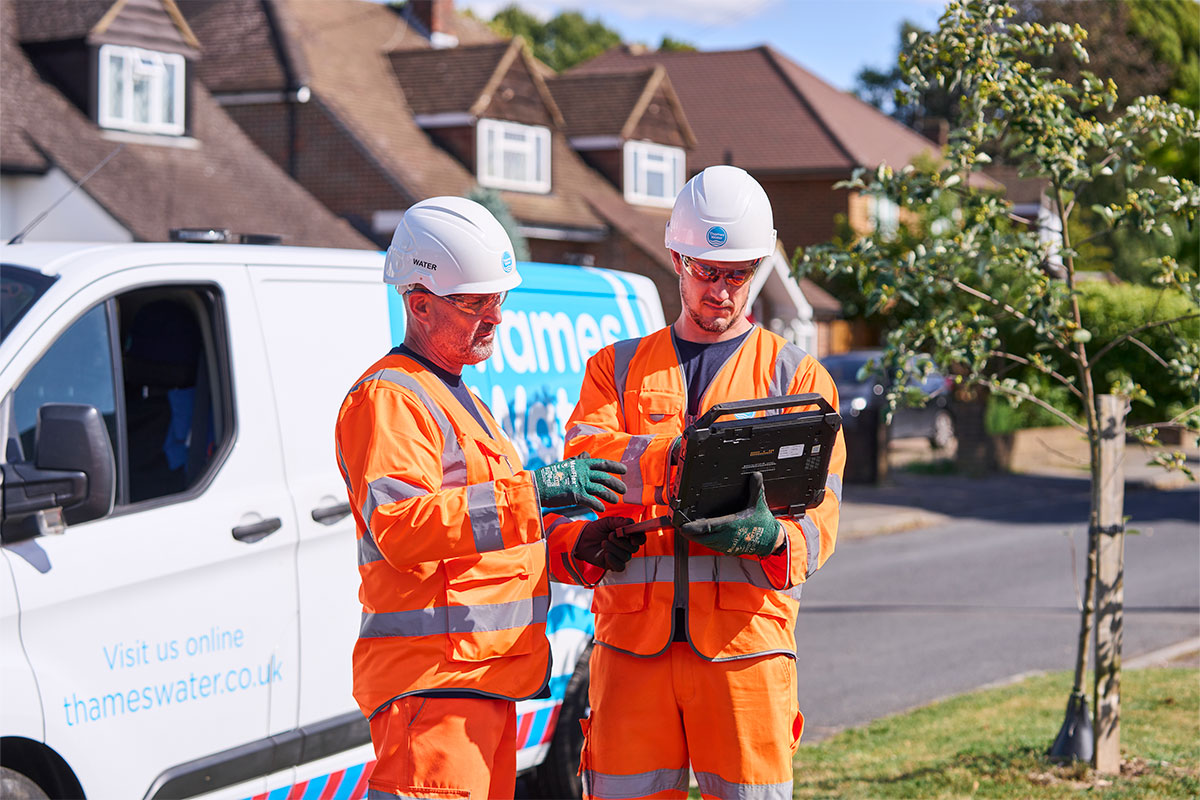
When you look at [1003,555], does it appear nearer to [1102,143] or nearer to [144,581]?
[1102,143]

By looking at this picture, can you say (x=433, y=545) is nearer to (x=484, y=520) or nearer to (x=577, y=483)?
(x=484, y=520)

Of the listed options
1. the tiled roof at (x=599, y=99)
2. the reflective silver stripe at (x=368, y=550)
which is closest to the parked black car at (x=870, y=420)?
the tiled roof at (x=599, y=99)

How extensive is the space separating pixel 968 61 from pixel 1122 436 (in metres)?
1.74

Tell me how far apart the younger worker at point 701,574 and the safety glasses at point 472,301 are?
1.50 feet

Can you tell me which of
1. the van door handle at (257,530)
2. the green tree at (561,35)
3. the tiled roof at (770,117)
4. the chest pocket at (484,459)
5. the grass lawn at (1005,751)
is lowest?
the grass lawn at (1005,751)

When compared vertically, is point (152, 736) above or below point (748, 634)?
below

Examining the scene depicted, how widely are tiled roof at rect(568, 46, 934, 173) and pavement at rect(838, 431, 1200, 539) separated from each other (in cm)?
1444

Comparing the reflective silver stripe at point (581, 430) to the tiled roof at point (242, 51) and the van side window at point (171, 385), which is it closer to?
the van side window at point (171, 385)

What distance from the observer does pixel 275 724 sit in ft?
14.0

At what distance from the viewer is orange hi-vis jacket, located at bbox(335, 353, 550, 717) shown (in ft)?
10.1

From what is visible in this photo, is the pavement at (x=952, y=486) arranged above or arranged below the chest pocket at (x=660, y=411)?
below

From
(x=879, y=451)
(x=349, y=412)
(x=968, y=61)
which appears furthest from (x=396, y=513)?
(x=879, y=451)

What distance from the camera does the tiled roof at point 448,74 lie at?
1136 inches

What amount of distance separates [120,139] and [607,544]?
69.6 ft
